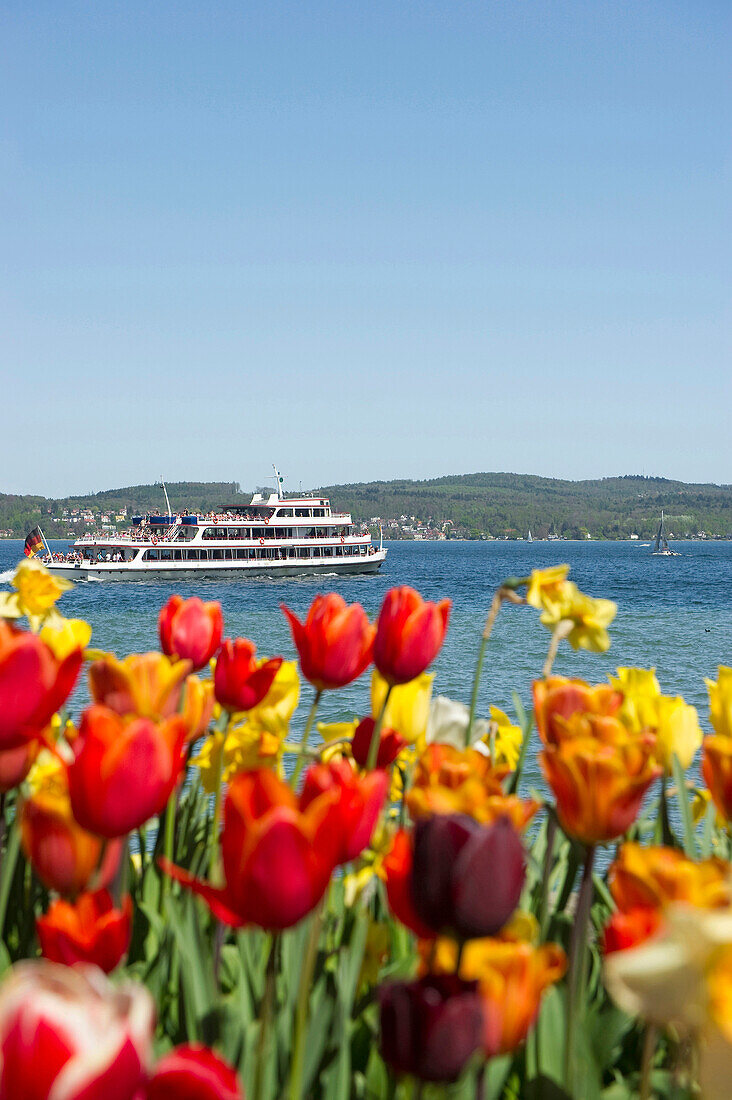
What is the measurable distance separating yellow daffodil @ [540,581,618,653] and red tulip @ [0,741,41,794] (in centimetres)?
74

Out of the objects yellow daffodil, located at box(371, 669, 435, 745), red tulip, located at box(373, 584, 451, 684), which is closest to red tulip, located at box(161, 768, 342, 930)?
red tulip, located at box(373, 584, 451, 684)

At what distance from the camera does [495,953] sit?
72cm

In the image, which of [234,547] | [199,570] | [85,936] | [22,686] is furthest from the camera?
[234,547]

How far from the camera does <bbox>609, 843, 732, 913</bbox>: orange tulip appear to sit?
0.66 metres

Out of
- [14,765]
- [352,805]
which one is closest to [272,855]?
[352,805]

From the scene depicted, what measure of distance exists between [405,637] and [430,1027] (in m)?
0.69

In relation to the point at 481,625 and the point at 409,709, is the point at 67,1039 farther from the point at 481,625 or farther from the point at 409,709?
the point at 481,625

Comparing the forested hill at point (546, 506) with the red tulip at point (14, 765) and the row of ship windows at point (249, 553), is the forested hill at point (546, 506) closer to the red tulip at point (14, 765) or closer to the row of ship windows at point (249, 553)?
the row of ship windows at point (249, 553)

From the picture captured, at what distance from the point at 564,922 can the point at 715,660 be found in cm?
1882

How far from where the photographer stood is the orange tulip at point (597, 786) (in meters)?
0.84

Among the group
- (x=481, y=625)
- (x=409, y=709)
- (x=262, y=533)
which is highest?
(x=409, y=709)

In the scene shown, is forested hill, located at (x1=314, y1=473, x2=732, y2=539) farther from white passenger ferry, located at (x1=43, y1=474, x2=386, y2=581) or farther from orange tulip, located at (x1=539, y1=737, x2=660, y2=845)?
orange tulip, located at (x1=539, y1=737, x2=660, y2=845)

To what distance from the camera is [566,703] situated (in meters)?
1.15

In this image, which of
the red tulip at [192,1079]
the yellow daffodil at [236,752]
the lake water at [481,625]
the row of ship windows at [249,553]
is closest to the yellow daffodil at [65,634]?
the yellow daffodil at [236,752]
